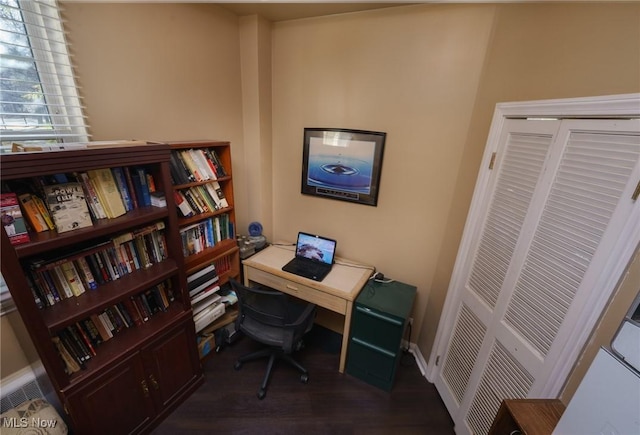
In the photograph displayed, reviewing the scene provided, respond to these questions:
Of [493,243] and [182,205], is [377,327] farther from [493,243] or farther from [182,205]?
[182,205]

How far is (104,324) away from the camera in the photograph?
4.47 feet

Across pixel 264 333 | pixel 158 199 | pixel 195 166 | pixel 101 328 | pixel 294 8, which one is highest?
pixel 294 8

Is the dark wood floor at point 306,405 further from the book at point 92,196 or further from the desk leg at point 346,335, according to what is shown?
the book at point 92,196

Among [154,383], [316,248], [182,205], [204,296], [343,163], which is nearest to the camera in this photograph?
[154,383]

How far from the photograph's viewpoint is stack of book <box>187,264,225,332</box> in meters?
1.80

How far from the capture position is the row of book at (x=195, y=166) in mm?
1588

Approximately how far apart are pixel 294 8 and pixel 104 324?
7.72ft

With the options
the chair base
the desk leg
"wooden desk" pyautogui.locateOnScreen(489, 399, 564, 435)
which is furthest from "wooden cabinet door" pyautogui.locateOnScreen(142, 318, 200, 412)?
"wooden desk" pyautogui.locateOnScreen(489, 399, 564, 435)

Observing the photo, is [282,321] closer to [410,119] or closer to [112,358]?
[112,358]

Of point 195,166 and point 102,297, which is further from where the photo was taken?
point 195,166

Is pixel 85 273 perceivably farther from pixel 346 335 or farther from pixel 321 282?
pixel 346 335

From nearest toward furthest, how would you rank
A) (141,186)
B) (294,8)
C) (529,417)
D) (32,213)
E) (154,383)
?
1. (529,417)
2. (32,213)
3. (141,186)
4. (154,383)
5. (294,8)

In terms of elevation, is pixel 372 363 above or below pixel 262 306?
below

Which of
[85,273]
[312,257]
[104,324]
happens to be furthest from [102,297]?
[312,257]
